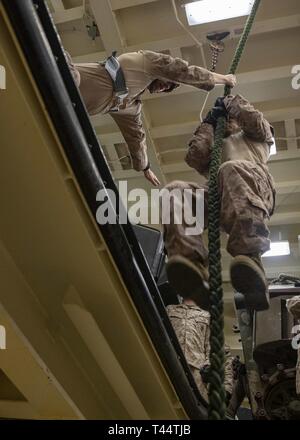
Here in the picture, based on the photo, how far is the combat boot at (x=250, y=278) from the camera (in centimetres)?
179

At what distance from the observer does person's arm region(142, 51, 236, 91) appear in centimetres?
294

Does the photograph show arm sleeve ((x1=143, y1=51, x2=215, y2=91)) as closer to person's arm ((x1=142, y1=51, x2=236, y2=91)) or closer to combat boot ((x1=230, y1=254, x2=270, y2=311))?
person's arm ((x1=142, y1=51, x2=236, y2=91))

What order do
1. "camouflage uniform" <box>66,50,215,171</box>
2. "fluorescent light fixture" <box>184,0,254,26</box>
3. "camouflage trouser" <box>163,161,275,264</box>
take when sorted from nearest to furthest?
1. "camouflage trouser" <box>163,161,275,264</box>
2. "camouflage uniform" <box>66,50,215,171</box>
3. "fluorescent light fixture" <box>184,0,254,26</box>

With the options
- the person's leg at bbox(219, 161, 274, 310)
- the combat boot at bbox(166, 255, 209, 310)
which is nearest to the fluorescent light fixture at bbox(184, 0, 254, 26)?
the person's leg at bbox(219, 161, 274, 310)

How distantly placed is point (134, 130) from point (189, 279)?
5.37 feet

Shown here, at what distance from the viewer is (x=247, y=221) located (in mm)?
1965

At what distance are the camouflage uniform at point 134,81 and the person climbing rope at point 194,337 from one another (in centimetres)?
121

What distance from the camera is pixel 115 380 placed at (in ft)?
5.82

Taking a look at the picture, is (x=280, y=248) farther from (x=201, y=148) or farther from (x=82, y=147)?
(x=82, y=147)

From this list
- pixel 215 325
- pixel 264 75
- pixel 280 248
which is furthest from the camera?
pixel 280 248

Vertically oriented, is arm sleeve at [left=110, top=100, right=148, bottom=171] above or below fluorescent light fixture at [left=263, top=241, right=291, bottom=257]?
above

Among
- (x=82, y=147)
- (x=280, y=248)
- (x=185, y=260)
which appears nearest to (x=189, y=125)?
(x=280, y=248)

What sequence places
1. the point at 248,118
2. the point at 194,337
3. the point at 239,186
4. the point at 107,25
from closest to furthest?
the point at 239,186
the point at 248,118
the point at 194,337
the point at 107,25
